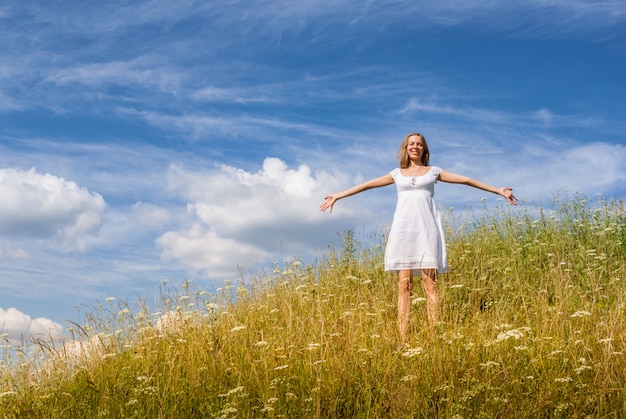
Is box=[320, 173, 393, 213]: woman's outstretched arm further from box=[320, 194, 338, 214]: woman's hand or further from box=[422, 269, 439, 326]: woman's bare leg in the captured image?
box=[422, 269, 439, 326]: woman's bare leg

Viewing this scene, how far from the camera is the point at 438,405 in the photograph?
4.79m

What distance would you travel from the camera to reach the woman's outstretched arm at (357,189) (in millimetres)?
8250

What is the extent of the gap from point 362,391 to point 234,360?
180 centimetres

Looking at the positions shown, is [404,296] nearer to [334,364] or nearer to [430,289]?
[430,289]

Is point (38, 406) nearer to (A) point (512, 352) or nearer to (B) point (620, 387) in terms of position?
(A) point (512, 352)

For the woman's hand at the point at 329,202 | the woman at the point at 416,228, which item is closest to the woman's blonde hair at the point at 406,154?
the woman at the point at 416,228

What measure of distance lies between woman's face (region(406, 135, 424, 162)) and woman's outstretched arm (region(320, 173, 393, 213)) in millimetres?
393

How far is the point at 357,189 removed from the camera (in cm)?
839

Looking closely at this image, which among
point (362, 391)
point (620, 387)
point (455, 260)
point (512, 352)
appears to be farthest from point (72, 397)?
point (455, 260)

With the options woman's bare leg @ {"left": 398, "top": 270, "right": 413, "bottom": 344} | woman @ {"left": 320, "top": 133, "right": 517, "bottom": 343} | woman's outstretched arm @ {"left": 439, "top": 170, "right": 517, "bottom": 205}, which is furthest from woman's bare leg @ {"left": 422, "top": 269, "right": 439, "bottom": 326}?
woman's outstretched arm @ {"left": 439, "top": 170, "right": 517, "bottom": 205}

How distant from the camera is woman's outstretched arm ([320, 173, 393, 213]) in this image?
8250 mm

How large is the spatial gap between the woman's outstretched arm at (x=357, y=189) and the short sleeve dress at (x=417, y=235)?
395 mm

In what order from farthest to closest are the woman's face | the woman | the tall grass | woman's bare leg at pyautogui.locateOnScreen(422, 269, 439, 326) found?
the woman's face → the woman → woman's bare leg at pyautogui.locateOnScreen(422, 269, 439, 326) → the tall grass

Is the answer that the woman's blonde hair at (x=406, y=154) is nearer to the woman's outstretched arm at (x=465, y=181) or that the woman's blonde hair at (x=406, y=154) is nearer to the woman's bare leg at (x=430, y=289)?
the woman's outstretched arm at (x=465, y=181)
